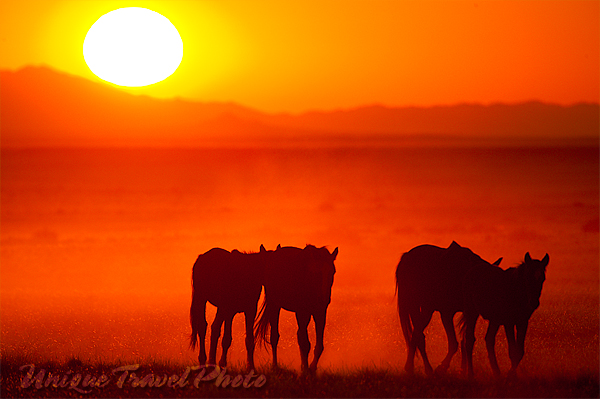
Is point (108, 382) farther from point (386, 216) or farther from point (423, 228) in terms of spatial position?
point (386, 216)

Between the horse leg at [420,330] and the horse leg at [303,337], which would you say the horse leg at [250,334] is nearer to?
the horse leg at [303,337]

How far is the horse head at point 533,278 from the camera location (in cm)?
792

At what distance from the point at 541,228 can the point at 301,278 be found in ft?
138

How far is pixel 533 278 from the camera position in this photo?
795 cm

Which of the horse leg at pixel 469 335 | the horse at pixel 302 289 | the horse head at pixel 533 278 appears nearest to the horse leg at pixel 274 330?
the horse at pixel 302 289

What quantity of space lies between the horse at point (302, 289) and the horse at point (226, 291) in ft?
0.73

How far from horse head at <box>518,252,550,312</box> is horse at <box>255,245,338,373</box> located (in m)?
2.57

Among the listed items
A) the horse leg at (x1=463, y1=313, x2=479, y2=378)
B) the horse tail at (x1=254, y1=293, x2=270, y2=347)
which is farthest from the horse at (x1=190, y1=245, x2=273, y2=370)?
the horse leg at (x1=463, y1=313, x2=479, y2=378)

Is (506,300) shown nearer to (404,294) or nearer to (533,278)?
(533,278)

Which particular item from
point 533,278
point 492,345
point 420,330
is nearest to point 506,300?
point 533,278

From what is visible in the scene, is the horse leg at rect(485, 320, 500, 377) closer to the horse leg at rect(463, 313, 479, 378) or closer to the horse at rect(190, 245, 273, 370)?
the horse leg at rect(463, 313, 479, 378)

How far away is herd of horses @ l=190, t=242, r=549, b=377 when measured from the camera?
27.1ft

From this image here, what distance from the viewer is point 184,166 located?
83000 mm

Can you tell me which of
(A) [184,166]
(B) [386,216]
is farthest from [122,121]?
(B) [386,216]
